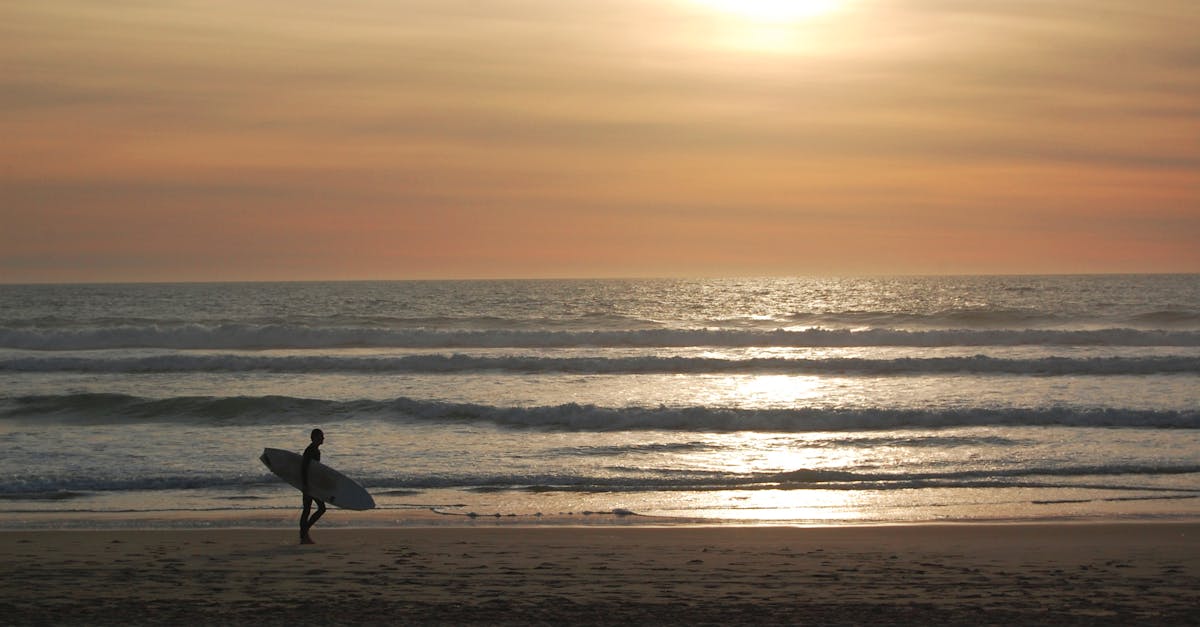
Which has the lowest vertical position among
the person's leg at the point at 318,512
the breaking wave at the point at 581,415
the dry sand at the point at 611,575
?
the dry sand at the point at 611,575

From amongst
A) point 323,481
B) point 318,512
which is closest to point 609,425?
point 323,481

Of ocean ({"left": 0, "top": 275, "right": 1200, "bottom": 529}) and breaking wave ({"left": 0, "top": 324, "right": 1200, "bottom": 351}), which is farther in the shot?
breaking wave ({"left": 0, "top": 324, "right": 1200, "bottom": 351})

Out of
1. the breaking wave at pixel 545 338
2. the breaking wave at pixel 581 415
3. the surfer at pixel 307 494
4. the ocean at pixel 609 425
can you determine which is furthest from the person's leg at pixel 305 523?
the breaking wave at pixel 545 338

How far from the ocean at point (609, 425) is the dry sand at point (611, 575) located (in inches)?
47.6

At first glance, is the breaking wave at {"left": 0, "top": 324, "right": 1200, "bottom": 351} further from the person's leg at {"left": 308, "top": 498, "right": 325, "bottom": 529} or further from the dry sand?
the dry sand

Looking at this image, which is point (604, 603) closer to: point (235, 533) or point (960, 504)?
point (235, 533)

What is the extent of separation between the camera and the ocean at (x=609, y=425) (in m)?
13.6

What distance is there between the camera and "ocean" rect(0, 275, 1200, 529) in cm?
1359

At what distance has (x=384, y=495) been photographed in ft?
47.0

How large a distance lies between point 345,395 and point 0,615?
18.8 m

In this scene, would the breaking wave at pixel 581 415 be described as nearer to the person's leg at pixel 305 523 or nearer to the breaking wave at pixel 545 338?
the person's leg at pixel 305 523

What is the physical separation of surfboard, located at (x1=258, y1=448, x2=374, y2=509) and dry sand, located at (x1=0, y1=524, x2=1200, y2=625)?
0.40 metres

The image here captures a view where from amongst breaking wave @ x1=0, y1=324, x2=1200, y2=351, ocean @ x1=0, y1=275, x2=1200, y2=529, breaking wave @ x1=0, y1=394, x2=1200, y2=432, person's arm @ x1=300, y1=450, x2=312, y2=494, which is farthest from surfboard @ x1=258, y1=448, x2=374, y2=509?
breaking wave @ x1=0, y1=324, x2=1200, y2=351

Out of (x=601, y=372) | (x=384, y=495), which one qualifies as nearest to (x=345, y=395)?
(x=601, y=372)
